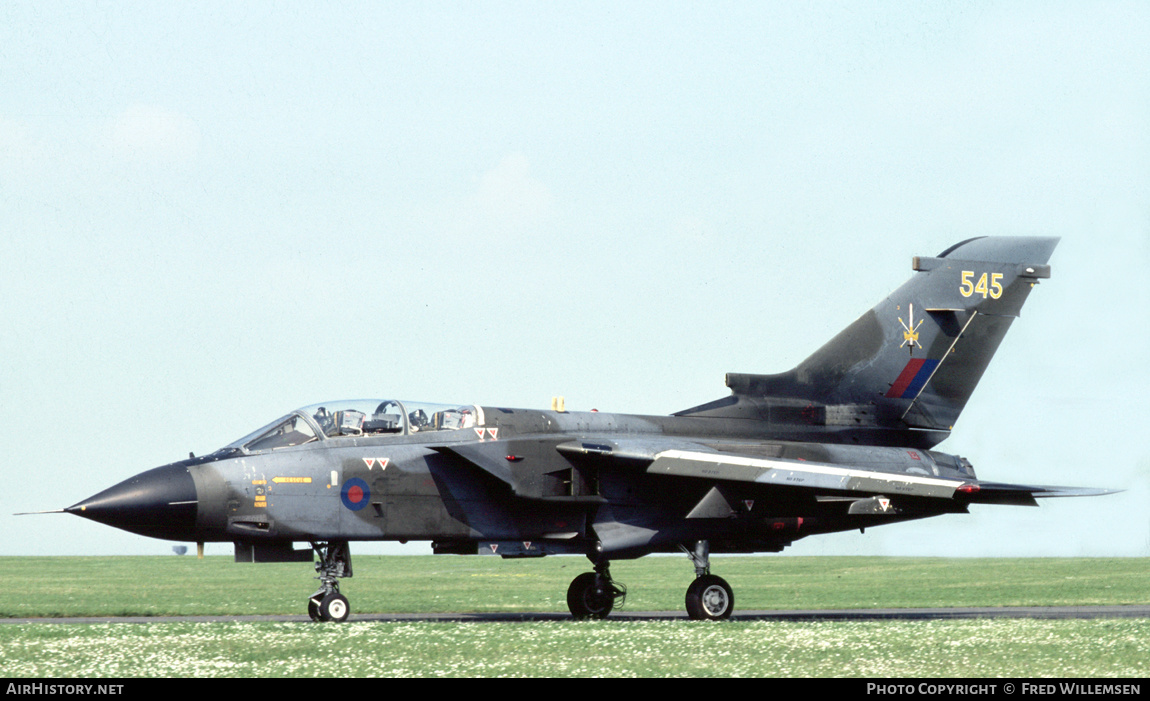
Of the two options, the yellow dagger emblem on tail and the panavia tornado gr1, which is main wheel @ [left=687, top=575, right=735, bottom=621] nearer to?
the panavia tornado gr1

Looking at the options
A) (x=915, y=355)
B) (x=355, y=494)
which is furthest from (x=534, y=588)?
(x=355, y=494)

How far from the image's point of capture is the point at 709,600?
20047mm

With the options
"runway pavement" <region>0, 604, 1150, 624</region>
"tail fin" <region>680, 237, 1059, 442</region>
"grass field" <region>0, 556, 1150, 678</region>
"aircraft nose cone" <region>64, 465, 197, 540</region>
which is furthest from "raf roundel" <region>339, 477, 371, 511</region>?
"tail fin" <region>680, 237, 1059, 442</region>

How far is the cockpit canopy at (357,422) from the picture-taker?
18.6 m

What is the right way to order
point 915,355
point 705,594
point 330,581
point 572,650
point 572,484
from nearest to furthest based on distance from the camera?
point 572,650, point 330,581, point 572,484, point 705,594, point 915,355

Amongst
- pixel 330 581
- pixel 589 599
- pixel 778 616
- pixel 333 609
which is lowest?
pixel 778 616

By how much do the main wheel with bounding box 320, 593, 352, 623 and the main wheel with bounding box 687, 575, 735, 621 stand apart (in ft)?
17.8

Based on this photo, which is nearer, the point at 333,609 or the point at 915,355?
the point at 333,609

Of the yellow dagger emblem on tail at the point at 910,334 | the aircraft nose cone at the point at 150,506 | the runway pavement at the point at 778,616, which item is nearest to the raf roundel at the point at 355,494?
the aircraft nose cone at the point at 150,506

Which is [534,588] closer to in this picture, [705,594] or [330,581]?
[705,594]

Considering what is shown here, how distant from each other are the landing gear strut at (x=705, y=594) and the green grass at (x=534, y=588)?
6.71 m

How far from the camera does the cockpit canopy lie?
1861cm

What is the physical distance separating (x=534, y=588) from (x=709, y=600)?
16.3m

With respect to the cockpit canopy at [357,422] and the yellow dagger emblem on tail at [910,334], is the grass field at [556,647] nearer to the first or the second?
the cockpit canopy at [357,422]
